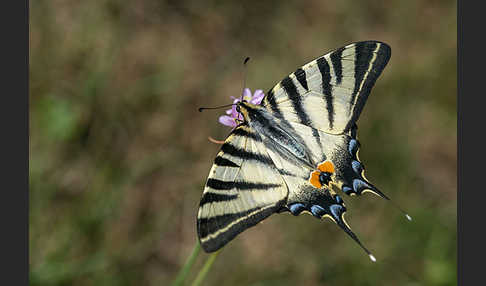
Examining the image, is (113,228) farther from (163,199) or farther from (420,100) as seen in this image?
(420,100)

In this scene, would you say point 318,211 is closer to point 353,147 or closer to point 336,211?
point 336,211

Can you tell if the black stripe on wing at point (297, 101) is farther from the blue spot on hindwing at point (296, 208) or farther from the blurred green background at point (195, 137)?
the blurred green background at point (195, 137)

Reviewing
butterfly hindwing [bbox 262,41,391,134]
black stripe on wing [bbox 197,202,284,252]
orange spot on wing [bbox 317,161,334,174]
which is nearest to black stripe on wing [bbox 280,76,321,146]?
butterfly hindwing [bbox 262,41,391,134]

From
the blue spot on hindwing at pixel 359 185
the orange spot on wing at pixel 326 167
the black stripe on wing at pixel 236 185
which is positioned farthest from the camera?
the orange spot on wing at pixel 326 167

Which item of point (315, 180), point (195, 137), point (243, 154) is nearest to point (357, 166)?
point (315, 180)

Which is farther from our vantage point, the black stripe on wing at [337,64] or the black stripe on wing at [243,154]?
the black stripe on wing at [337,64]

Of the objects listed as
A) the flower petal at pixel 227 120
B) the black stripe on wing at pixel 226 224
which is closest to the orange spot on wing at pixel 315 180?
the black stripe on wing at pixel 226 224

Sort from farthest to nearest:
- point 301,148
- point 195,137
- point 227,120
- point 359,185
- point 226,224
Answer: point 195,137, point 227,120, point 301,148, point 359,185, point 226,224

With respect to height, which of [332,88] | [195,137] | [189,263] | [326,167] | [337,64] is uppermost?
[337,64]

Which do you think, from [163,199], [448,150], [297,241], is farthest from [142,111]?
[448,150]

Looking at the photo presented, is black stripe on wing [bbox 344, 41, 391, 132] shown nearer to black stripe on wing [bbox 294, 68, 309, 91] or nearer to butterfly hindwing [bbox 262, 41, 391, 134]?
butterfly hindwing [bbox 262, 41, 391, 134]
